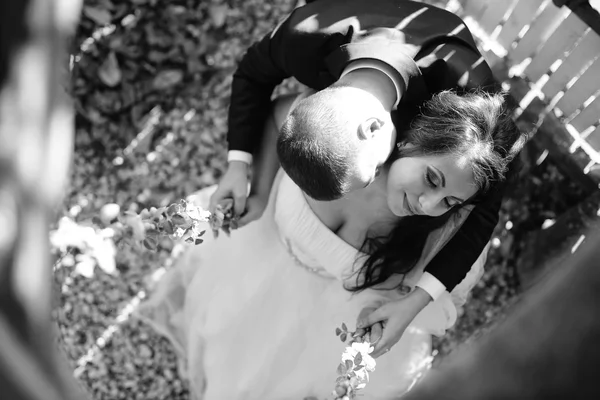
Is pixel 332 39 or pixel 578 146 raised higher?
pixel 332 39

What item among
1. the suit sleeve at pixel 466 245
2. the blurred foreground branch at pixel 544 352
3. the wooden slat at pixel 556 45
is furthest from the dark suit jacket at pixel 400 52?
the blurred foreground branch at pixel 544 352

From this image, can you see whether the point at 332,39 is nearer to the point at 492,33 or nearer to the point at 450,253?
the point at 450,253

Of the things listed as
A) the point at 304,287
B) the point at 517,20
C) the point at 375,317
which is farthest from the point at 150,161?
the point at 517,20

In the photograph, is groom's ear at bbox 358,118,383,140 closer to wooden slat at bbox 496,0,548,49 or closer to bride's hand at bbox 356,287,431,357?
bride's hand at bbox 356,287,431,357

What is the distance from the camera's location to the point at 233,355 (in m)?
1.89

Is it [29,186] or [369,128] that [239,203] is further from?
[29,186]

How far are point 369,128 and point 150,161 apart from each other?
4.62ft

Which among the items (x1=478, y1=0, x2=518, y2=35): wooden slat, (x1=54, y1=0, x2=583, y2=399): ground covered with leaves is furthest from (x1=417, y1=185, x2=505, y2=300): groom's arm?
(x1=478, y1=0, x2=518, y2=35): wooden slat

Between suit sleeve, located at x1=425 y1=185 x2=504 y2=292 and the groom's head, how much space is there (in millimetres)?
391

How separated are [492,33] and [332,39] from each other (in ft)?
3.57

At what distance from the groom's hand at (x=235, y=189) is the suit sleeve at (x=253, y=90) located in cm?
6

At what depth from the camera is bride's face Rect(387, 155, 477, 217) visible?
126cm

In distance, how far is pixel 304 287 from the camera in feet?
5.77

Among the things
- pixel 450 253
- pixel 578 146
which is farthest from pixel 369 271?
pixel 578 146
